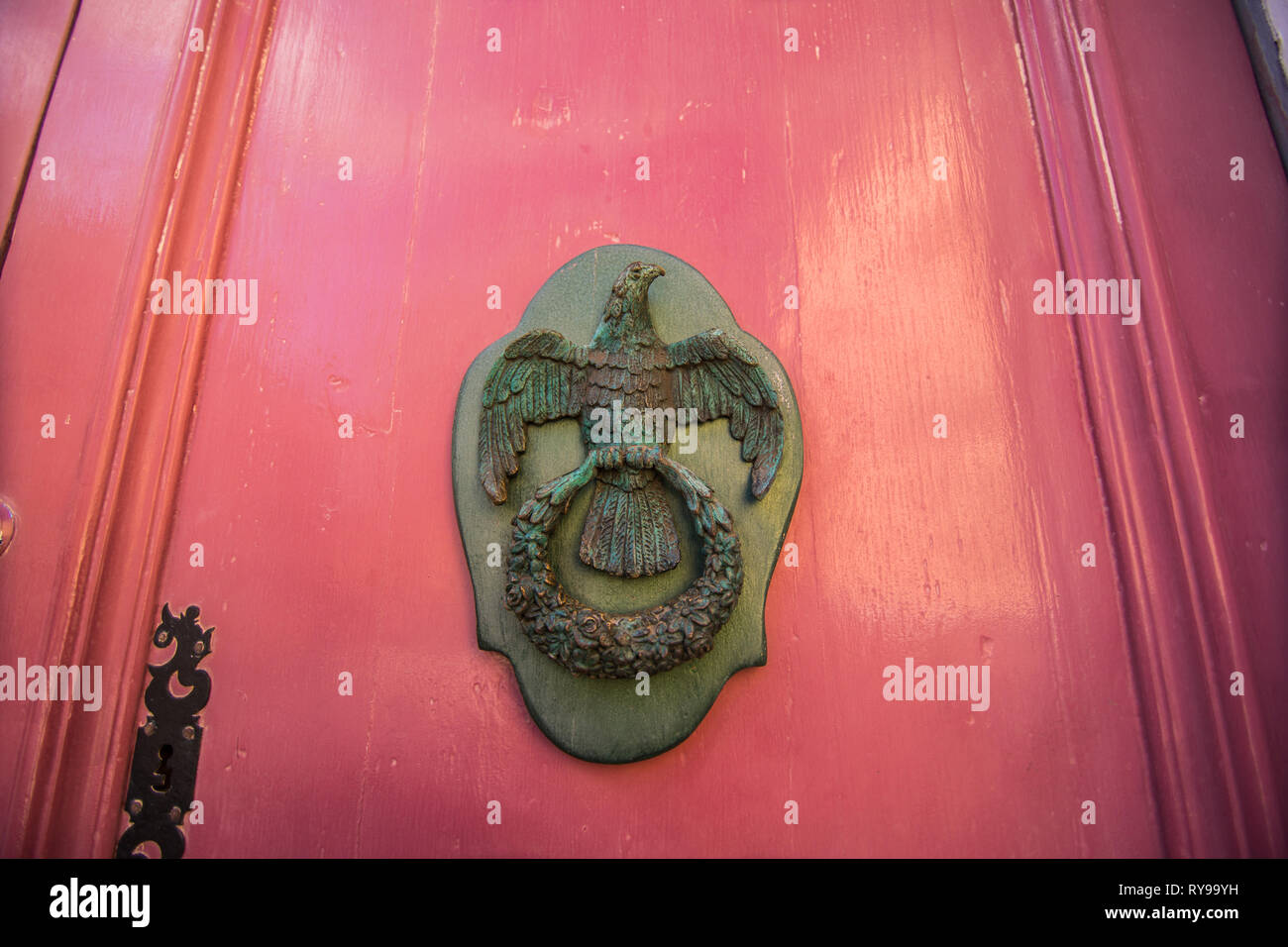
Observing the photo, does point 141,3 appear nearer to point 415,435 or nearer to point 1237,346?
point 415,435

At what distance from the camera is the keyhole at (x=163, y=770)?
94 centimetres

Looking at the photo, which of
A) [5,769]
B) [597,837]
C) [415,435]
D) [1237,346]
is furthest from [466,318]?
[1237,346]

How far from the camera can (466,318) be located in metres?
1.08

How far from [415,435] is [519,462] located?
191 mm

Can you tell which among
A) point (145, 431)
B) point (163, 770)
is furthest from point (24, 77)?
point (163, 770)

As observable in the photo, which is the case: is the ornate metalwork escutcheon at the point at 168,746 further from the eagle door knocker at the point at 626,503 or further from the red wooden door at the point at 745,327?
the eagle door knocker at the point at 626,503

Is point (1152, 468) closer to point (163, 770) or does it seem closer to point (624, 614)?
point (624, 614)

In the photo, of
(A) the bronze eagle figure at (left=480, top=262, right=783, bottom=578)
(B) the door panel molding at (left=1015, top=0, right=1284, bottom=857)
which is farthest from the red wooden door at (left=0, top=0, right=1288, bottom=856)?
(A) the bronze eagle figure at (left=480, top=262, right=783, bottom=578)

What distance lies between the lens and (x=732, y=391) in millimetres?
980

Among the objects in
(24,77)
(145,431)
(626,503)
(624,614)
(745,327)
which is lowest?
(624,614)

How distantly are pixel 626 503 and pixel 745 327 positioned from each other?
36 cm

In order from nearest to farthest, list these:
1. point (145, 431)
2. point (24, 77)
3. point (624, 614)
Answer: point (624, 614) → point (145, 431) → point (24, 77)
